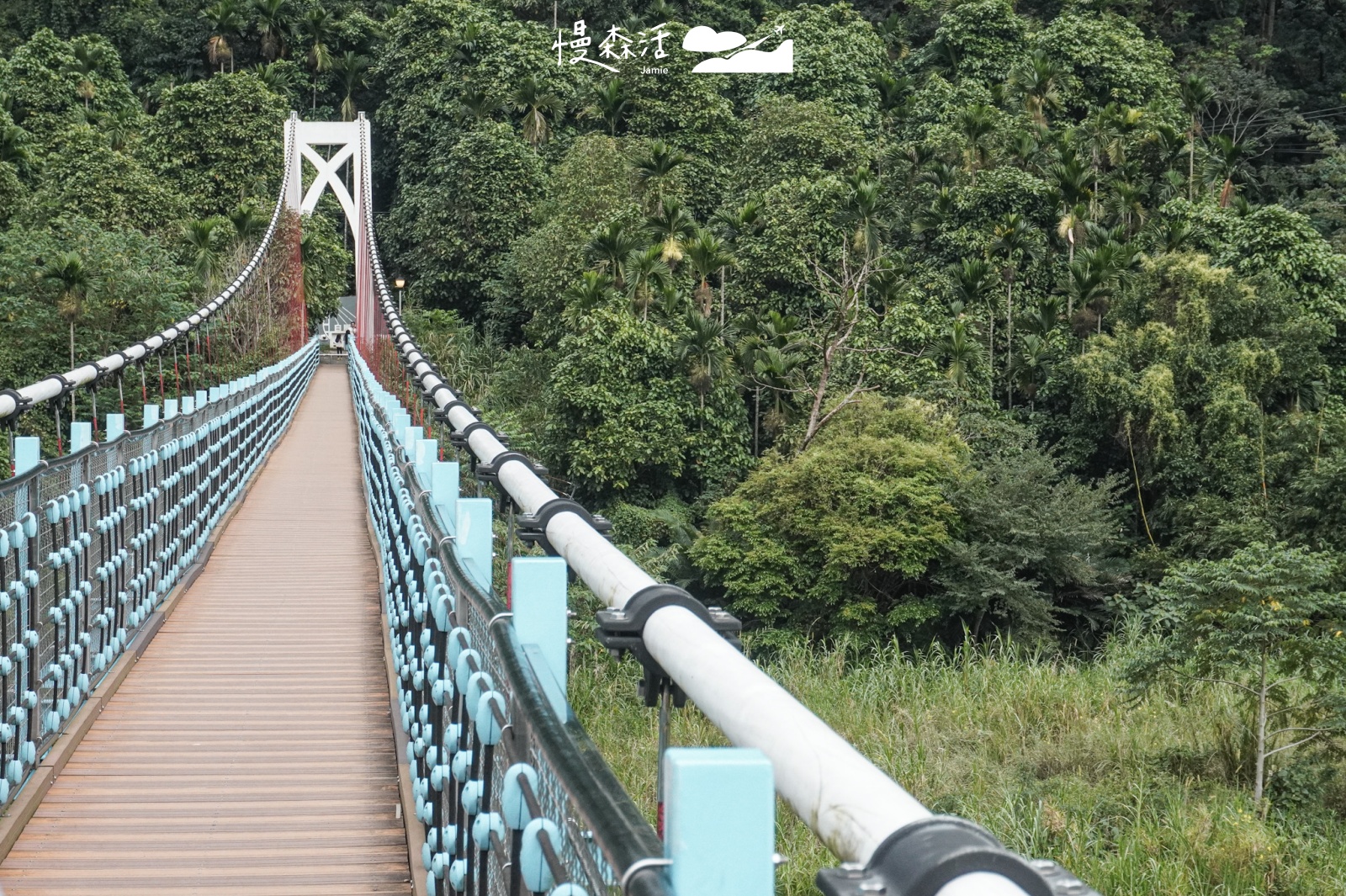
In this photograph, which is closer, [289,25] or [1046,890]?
[1046,890]

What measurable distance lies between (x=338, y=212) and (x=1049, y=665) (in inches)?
1168

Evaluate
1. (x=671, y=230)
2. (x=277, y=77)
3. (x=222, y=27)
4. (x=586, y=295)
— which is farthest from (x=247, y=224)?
(x=222, y=27)

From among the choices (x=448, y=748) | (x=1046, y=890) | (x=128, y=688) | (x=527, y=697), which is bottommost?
(x=128, y=688)

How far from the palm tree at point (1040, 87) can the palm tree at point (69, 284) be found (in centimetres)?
1833

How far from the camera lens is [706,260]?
24062 millimetres

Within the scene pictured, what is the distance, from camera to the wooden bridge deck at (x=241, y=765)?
3066mm

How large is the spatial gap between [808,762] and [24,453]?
3623 millimetres

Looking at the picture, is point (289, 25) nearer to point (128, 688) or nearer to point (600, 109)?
point (600, 109)

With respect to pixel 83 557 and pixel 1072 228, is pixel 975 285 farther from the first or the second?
pixel 83 557

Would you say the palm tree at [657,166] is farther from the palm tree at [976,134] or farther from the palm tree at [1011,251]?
the palm tree at [1011,251]

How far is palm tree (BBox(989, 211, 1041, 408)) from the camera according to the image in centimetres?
2470

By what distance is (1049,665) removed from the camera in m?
12.1

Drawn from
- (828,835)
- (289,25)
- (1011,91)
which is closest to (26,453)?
(828,835)

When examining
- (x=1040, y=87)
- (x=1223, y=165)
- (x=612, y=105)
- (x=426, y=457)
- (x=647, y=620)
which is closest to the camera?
(x=647, y=620)
